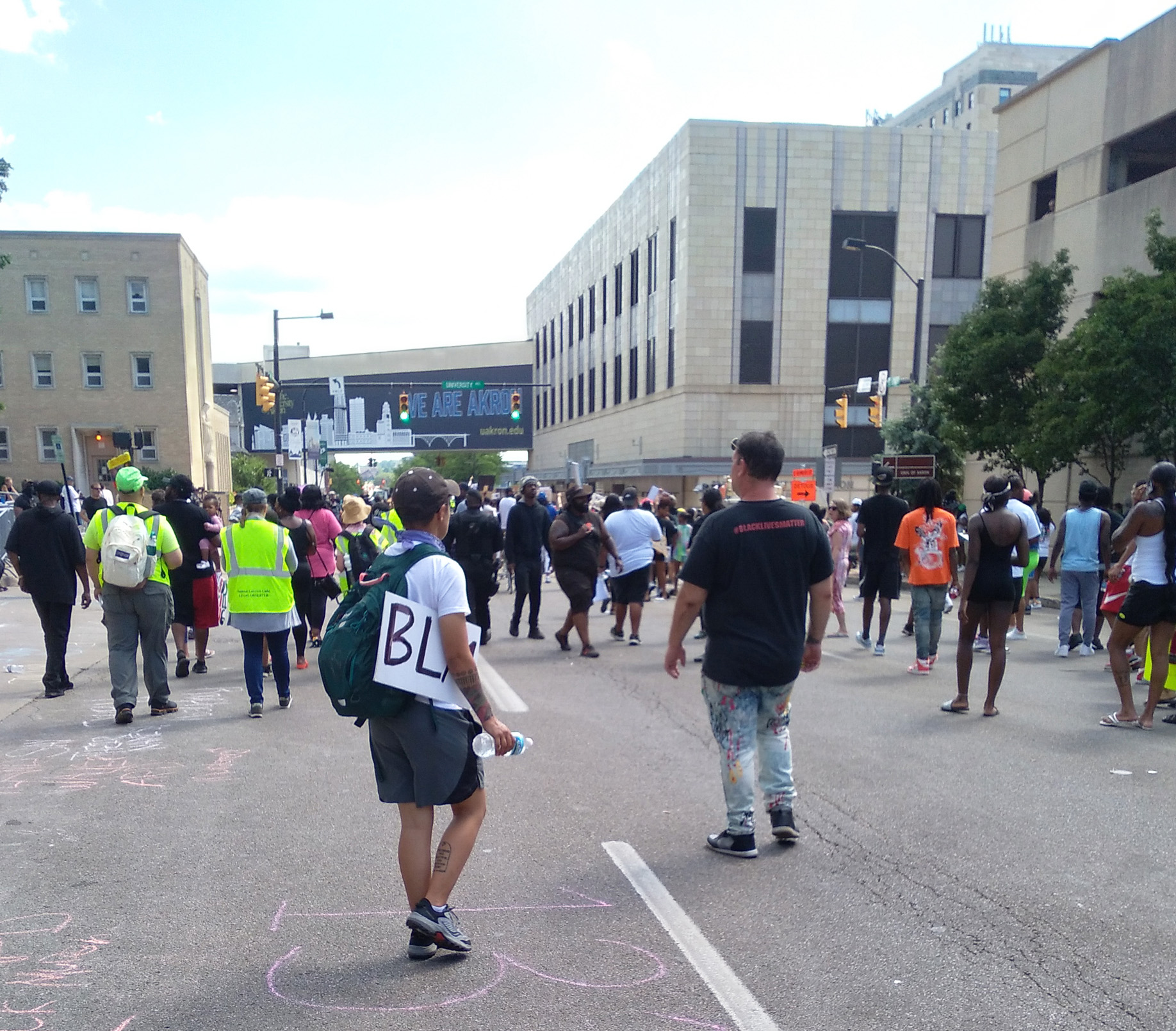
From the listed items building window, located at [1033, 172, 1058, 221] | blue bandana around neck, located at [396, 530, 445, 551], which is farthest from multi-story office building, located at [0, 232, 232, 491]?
blue bandana around neck, located at [396, 530, 445, 551]

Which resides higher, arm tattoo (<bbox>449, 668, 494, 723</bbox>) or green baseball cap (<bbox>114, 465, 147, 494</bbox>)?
green baseball cap (<bbox>114, 465, 147, 494</bbox>)

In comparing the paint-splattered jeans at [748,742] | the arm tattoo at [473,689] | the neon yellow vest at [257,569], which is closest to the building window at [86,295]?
the neon yellow vest at [257,569]

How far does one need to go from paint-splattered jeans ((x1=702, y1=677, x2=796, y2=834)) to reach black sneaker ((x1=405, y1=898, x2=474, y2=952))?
5.15 ft

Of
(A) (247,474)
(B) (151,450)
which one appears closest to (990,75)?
(A) (247,474)

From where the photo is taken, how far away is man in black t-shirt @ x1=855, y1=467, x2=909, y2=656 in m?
10.3

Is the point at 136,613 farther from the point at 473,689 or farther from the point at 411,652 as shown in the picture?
the point at 473,689

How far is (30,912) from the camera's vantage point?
3902 millimetres

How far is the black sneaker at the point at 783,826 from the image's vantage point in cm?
464

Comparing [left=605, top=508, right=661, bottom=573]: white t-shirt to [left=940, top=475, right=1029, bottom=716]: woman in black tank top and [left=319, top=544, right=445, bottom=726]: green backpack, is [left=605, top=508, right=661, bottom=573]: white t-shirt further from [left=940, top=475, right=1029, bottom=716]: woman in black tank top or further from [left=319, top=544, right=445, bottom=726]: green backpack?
[left=319, top=544, right=445, bottom=726]: green backpack

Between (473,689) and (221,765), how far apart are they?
137 inches

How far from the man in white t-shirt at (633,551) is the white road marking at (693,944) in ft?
21.3

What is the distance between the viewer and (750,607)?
4441 millimetres

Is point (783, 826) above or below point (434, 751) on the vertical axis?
below

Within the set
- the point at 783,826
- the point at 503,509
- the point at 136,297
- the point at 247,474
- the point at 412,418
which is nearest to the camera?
the point at 783,826
